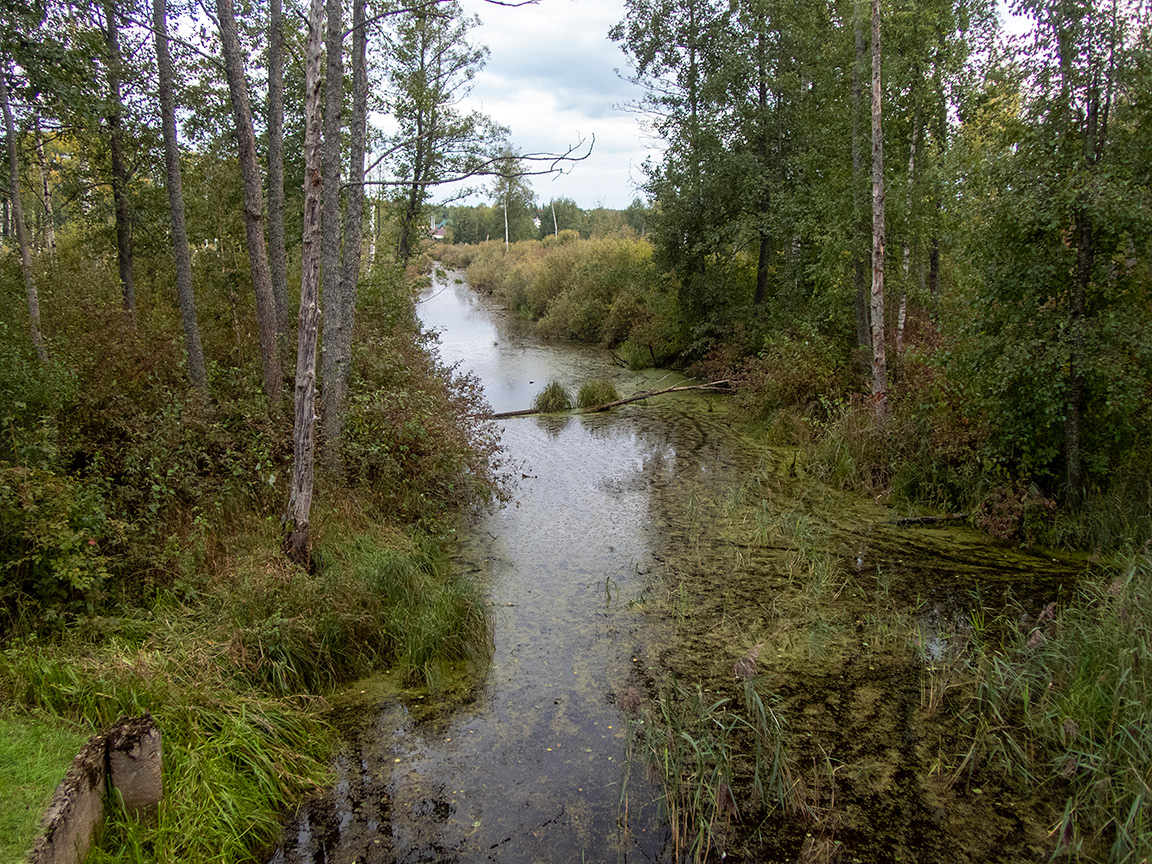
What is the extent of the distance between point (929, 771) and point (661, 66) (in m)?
17.7

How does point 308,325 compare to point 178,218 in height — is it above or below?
below

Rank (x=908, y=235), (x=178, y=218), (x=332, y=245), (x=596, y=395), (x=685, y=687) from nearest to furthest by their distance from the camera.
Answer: (x=685, y=687)
(x=332, y=245)
(x=178, y=218)
(x=908, y=235)
(x=596, y=395)

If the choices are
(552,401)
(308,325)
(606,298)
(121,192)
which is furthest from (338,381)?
(606,298)

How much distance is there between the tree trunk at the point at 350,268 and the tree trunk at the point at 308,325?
1532 mm

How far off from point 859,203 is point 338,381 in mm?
8356

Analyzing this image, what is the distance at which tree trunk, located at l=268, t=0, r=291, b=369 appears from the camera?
891 cm

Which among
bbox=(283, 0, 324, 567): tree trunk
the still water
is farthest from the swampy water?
bbox=(283, 0, 324, 567): tree trunk

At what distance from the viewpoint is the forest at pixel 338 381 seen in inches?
162

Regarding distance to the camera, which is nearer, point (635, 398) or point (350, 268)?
point (350, 268)

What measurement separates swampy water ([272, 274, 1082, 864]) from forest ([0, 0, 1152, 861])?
1.34 ft

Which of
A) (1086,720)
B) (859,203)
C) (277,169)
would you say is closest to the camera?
(1086,720)

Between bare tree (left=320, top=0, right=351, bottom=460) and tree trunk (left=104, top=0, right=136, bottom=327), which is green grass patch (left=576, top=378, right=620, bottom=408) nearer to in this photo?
bare tree (left=320, top=0, right=351, bottom=460)

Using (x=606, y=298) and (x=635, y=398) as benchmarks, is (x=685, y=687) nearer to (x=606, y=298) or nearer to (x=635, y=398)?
(x=635, y=398)

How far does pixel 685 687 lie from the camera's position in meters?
4.76
